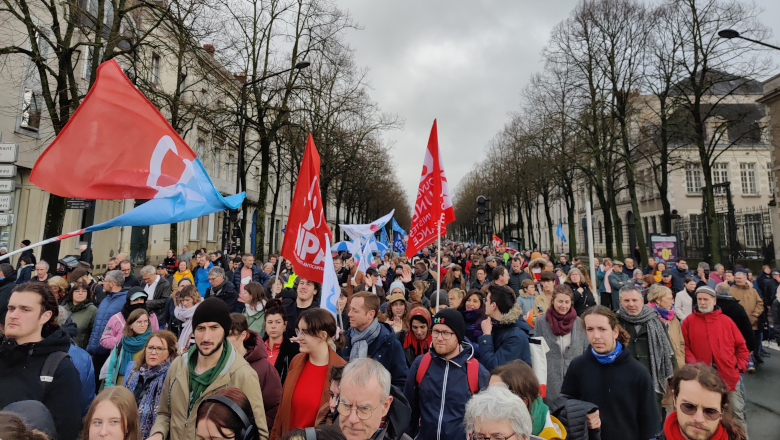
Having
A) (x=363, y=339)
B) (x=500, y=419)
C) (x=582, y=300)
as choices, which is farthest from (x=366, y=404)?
(x=582, y=300)

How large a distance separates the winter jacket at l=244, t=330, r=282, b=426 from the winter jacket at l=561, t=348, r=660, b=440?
2350 millimetres

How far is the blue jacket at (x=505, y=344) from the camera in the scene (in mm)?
3723

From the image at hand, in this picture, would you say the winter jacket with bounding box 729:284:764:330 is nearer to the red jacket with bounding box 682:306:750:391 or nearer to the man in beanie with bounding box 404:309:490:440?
the red jacket with bounding box 682:306:750:391

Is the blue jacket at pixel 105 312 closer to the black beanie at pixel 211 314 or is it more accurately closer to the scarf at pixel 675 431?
the black beanie at pixel 211 314

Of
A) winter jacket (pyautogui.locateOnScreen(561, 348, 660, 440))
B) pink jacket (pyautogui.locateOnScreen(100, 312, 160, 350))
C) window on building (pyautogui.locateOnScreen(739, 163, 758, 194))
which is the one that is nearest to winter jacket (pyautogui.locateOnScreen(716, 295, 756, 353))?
winter jacket (pyautogui.locateOnScreen(561, 348, 660, 440))

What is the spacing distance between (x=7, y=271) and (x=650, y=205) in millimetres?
49339

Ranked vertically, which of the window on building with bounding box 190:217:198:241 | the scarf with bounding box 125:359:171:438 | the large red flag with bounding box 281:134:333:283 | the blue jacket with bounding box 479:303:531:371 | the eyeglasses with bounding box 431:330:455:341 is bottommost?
the scarf with bounding box 125:359:171:438

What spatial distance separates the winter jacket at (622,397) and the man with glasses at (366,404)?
1.58 metres

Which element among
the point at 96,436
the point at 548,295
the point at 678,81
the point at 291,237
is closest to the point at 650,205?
the point at 678,81

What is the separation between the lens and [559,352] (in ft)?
14.4

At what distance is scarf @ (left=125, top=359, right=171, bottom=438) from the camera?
3.12 metres

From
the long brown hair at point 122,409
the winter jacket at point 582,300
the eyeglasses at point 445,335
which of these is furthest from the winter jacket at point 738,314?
the long brown hair at point 122,409

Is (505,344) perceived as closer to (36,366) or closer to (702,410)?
(702,410)

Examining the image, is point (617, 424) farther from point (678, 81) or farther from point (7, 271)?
point (678, 81)
